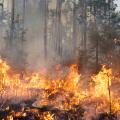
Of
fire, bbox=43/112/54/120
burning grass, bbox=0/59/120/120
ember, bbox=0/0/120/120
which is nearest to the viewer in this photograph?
fire, bbox=43/112/54/120

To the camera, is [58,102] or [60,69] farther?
[60,69]

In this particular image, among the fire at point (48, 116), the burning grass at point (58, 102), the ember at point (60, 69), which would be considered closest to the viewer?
the fire at point (48, 116)

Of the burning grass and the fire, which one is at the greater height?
the burning grass

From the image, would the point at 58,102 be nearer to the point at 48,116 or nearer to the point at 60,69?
the point at 48,116

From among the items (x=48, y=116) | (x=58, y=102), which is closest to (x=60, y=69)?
(x=58, y=102)

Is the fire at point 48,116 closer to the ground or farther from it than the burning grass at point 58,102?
closer to the ground

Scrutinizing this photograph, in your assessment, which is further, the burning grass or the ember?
the ember

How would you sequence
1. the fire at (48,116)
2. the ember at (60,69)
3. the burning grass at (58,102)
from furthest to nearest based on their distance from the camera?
the ember at (60,69), the burning grass at (58,102), the fire at (48,116)

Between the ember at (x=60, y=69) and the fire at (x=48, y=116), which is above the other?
the ember at (x=60, y=69)

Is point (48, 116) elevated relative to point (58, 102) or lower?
lower

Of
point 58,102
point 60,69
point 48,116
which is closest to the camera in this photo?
point 48,116

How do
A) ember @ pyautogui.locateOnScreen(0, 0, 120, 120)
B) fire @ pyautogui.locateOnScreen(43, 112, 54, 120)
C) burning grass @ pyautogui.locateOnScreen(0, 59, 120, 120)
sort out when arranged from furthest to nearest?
1. ember @ pyautogui.locateOnScreen(0, 0, 120, 120)
2. burning grass @ pyautogui.locateOnScreen(0, 59, 120, 120)
3. fire @ pyautogui.locateOnScreen(43, 112, 54, 120)

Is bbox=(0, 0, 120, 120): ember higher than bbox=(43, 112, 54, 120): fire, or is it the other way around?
bbox=(0, 0, 120, 120): ember

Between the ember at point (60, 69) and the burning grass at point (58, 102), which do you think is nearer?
the burning grass at point (58, 102)
